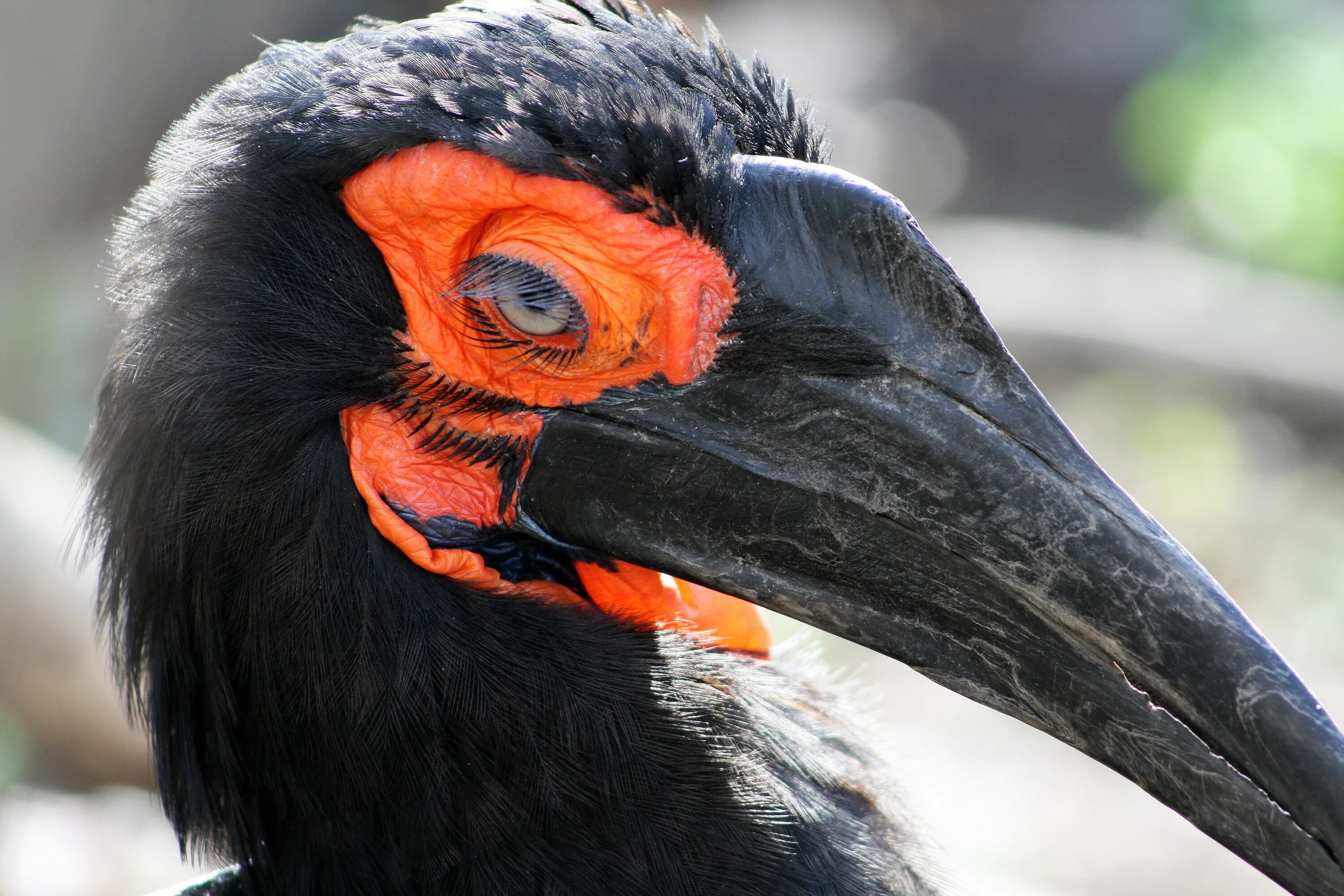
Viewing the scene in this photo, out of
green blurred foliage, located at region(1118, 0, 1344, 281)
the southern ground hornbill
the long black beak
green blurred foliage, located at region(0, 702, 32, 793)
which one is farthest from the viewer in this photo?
green blurred foliage, located at region(1118, 0, 1344, 281)

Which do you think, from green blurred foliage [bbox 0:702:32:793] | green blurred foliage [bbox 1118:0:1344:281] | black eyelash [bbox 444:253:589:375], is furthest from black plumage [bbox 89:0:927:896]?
green blurred foliage [bbox 1118:0:1344:281]

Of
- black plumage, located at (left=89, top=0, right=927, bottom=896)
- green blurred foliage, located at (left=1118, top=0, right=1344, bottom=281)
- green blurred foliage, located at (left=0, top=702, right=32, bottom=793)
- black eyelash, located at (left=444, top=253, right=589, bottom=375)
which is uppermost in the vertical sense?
green blurred foliage, located at (left=1118, top=0, right=1344, bottom=281)

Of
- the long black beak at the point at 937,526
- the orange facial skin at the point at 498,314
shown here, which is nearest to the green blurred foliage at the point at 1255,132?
the long black beak at the point at 937,526

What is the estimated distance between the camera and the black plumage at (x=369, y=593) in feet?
7.20

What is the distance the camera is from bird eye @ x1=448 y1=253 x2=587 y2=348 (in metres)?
2.14

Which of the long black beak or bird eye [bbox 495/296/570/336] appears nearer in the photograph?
the long black beak

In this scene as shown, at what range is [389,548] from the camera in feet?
7.35

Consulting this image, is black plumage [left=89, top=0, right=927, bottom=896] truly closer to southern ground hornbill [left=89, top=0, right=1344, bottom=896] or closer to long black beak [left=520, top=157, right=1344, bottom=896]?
southern ground hornbill [left=89, top=0, right=1344, bottom=896]

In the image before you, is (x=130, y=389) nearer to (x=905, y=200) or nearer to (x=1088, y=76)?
(x=905, y=200)

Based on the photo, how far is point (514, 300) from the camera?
216cm

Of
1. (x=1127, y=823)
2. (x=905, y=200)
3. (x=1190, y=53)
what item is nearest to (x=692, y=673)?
(x=1127, y=823)

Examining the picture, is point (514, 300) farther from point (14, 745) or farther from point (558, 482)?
point (14, 745)

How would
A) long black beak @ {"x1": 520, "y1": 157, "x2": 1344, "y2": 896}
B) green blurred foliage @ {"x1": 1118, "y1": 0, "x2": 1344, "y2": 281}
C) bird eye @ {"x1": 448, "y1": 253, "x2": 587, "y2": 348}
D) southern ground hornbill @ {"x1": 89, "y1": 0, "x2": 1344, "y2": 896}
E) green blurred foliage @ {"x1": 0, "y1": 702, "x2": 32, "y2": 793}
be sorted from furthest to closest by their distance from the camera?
green blurred foliage @ {"x1": 1118, "y1": 0, "x2": 1344, "y2": 281}, green blurred foliage @ {"x1": 0, "y1": 702, "x2": 32, "y2": 793}, bird eye @ {"x1": 448, "y1": 253, "x2": 587, "y2": 348}, southern ground hornbill @ {"x1": 89, "y1": 0, "x2": 1344, "y2": 896}, long black beak @ {"x1": 520, "y1": 157, "x2": 1344, "y2": 896}

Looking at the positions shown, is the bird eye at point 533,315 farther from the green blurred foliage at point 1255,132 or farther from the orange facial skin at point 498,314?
the green blurred foliage at point 1255,132
